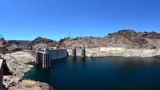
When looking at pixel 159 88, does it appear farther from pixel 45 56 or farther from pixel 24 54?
pixel 24 54

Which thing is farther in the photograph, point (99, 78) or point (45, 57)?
point (45, 57)

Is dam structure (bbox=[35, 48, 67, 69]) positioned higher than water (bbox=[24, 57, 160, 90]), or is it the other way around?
dam structure (bbox=[35, 48, 67, 69])

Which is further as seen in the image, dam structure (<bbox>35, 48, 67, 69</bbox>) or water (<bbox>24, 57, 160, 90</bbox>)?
dam structure (<bbox>35, 48, 67, 69</bbox>)

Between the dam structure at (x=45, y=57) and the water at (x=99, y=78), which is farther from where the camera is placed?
the dam structure at (x=45, y=57)

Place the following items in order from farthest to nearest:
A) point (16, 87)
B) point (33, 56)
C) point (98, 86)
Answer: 1. point (33, 56)
2. point (98, 86)
3. point (16, 87)

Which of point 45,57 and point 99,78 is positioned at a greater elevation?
point 45,57

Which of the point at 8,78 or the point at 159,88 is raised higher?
the point at 8,78

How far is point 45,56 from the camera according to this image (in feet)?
461

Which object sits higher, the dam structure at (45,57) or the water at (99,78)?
the dam structure at (45,57)

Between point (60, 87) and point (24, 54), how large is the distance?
96.5 m

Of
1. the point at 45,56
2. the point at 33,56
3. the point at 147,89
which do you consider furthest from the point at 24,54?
the point at 147,89

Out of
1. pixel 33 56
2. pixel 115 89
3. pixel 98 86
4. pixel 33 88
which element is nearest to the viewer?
pixel 33 88

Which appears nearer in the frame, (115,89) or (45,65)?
(115,89)

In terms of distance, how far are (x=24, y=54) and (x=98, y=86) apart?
3908 inches
